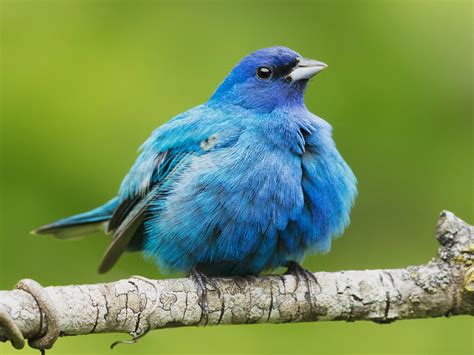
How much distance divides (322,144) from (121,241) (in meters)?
1.64

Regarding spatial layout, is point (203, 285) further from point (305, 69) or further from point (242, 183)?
point (305, 69)

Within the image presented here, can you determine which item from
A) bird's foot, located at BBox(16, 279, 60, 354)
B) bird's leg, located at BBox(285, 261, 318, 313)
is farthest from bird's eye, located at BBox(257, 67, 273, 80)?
bird's foot, located at BBox(16, 279, 60, 354)

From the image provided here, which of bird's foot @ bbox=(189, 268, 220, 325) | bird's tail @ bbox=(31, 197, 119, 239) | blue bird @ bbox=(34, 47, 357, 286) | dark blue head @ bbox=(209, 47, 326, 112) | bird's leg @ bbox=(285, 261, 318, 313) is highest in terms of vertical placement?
dark blue head @ bbox=(209, 47, 326, 112)

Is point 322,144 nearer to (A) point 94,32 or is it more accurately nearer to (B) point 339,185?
(B) point 339,185

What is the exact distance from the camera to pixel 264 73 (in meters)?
7.09

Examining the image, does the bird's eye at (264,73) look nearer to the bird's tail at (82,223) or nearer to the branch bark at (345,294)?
the bird's tail at (82,223)

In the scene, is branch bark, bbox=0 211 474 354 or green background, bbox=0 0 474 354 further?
green background, bbox=0 0 474 354

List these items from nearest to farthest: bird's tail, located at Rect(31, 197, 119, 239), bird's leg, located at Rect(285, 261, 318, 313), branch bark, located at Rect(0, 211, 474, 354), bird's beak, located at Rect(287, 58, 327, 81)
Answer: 1. branch bark, located at Rect(0, 211, 474, 354)
2. bird's leg, located at Rect(285, 261, 318, 313)
3. bird's beak, located at Rect(287, 58, 327, 81)
4. bird's tail, located at Rect(31, 197, 119, 239)

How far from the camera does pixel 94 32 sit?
7.86m

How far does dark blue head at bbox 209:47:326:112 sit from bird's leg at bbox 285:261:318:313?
1.18 metres

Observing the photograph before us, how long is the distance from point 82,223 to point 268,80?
1869 millimetres

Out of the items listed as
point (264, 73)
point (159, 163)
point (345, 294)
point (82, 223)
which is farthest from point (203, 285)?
point (264, 73)

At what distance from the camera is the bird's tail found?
7.32 m

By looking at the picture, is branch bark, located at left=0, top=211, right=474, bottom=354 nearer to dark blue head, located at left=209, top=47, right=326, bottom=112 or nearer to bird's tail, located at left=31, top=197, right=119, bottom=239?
dark blue head, located at left=209, top=47, right=326, bottom=112
